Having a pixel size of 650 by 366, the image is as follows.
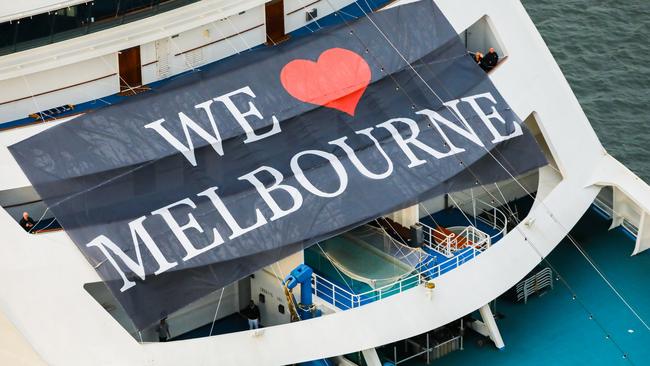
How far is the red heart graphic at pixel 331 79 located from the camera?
28.5m

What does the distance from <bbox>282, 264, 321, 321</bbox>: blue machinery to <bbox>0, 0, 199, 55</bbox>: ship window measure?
16.1 feet

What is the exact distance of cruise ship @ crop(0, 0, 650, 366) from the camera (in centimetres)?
2645

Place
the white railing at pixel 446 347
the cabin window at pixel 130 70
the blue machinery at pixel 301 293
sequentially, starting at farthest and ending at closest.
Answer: the white railing at pixel 446 347, the cabin window at pixel 130 70, the blue machinery at pixel 301 293

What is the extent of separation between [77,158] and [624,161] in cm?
1611

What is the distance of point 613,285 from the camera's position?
31.0 metres

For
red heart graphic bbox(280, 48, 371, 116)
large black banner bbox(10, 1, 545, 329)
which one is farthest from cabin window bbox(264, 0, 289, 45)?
red heart graphic bbox(280, 48, 371, 116)

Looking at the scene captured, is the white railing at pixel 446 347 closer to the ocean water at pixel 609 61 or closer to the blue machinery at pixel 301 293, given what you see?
the blue machinery at pixel 301 293

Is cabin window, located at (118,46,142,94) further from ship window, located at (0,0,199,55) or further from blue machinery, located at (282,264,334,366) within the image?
blue machinery, located at (282,264,334,366)

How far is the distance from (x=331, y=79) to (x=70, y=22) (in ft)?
15.8

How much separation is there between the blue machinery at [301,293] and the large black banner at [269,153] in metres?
0.44

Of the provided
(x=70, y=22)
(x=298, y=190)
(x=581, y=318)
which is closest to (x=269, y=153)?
(x=298, y=190)

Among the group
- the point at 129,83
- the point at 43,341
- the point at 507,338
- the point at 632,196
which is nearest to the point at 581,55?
the point at 632,196

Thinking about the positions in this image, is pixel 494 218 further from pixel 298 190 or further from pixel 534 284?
pixel 298 190

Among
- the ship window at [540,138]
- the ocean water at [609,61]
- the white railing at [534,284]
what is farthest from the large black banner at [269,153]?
the ocean water at [609,61]
